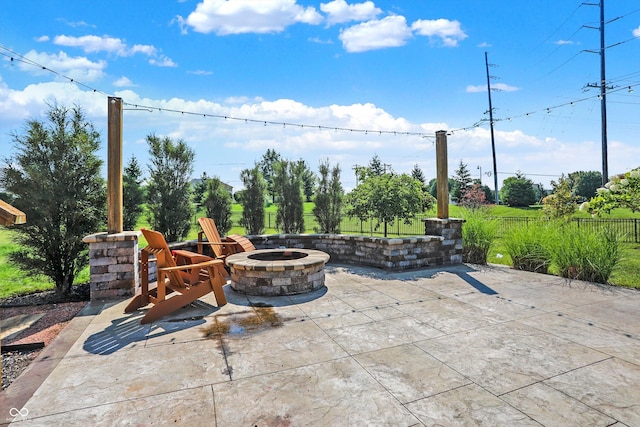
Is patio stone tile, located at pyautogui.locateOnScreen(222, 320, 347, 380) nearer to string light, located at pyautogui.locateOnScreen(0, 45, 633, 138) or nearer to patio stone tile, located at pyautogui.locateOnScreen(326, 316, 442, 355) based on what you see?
patio stone tile, located at pyautogui.locateOnScreen(326, 316, 442, 355)

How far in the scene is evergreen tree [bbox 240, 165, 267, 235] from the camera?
29.0ft

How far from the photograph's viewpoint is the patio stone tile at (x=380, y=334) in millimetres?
2967

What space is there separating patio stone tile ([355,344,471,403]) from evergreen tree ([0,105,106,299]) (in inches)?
205

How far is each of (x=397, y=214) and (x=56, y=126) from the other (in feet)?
21.3

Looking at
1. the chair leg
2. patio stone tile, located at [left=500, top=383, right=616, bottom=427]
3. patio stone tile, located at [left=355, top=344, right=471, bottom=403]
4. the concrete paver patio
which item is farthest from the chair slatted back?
patio stone tile, located at [left=500, top=383, right=616, bottom=427]

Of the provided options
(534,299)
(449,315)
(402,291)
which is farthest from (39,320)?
(534,299)

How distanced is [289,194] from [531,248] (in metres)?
5.78

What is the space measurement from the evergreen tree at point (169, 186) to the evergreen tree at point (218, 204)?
3.37ft

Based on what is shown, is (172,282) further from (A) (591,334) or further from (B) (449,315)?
(A) (591,334)

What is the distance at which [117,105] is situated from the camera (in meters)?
4.93

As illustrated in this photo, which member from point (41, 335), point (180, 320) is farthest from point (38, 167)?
point (180, 320)

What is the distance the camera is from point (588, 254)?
545 centimetres

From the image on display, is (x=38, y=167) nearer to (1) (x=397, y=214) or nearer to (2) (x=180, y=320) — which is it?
(2) (x=180, y=320)

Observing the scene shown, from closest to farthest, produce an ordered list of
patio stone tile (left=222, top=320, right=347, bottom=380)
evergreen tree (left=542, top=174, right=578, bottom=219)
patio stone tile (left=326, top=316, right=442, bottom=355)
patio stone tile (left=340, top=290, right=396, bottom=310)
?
1. patio stone tile (left=222, top=320, right=347, bottom=380)
2. patio stone tile (left=326, top=316, right=442, bottom=355)
3. patio stone tile (left=340, top=290, right=396, bottom=310)
4. evergreen tree (left=542, top=174, right=578, bottom=219)
